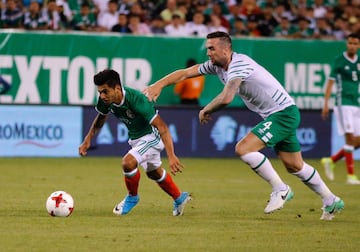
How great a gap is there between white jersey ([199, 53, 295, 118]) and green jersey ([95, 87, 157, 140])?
30.0 inches

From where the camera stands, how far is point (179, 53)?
74.1ft

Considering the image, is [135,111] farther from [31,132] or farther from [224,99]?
[31,132]

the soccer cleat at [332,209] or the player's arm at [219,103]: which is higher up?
the player's arm at [219,103]

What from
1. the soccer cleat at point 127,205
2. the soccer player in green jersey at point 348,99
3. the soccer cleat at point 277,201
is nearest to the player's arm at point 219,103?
the soccer cleat at point 277,201

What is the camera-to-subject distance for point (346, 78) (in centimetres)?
1634

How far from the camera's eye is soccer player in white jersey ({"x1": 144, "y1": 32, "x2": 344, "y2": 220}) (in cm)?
1070

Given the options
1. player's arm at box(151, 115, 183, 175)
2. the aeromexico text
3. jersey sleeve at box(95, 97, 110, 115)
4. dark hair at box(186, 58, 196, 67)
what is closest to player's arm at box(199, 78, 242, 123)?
player's arm at box(151, 115, 183, 175)

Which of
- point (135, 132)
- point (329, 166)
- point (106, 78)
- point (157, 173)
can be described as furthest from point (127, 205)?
point (329, 166)

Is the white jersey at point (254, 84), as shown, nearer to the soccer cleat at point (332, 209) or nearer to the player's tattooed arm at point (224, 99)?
the player's tattooed arm at point (224, 99)

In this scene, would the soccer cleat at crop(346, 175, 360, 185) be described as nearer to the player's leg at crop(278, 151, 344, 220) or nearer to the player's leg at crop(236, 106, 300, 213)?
the player's leg at crop(278, 151, 344, 220)

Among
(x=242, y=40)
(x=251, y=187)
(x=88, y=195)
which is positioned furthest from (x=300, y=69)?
(x=88, y=195)

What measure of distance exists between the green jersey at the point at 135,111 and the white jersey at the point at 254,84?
763 millimetres

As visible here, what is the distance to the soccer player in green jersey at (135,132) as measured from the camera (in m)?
10.7

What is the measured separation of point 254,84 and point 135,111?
50.2 inches
